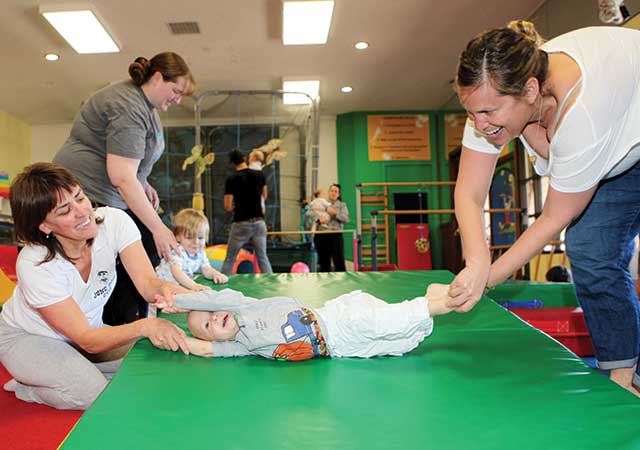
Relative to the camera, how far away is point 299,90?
750cm

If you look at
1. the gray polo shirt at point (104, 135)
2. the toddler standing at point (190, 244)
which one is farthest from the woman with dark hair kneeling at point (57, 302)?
the toddler standing at point (190, 244)

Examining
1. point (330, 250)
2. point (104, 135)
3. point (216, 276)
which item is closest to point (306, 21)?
point (330, 250)

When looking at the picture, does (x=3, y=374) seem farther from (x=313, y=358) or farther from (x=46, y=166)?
(x=313, y=358)

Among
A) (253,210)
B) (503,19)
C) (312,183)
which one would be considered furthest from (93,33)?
(503,19)

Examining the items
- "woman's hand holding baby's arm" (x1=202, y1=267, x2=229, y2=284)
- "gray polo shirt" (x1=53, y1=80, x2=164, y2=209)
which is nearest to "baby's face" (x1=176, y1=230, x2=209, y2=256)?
"woman's hand holding baby's arm" (x1=202, y1=267, x2=229, y2=284)

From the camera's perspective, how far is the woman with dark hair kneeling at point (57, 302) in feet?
4.84

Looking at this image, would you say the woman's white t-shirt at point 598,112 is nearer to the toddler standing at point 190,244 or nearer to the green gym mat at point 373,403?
the green gym mat at point 373,403

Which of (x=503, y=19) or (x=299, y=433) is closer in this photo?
(x=299, y=433)

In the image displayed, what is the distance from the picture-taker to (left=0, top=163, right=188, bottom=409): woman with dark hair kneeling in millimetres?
1475

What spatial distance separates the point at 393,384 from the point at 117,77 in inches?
274

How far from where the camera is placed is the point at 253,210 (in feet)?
14.7

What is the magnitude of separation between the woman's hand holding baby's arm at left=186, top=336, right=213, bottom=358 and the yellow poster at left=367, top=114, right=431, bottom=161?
25.5 feet

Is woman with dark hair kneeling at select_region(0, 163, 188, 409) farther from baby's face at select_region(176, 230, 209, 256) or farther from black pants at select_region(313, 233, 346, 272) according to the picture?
black pants at select_region(313, 233, 346, 272)

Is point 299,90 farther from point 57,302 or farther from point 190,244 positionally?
point 57,302
